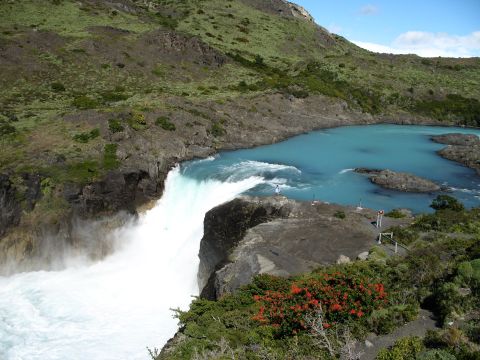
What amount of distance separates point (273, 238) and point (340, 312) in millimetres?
12115

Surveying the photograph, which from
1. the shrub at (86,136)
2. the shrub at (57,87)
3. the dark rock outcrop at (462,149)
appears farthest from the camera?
the shrub at (57,87)

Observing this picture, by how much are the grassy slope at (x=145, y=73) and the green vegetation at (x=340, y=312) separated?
24.6 metres

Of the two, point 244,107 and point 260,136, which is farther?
point 244,107

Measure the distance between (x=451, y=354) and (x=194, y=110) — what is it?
50.7 m

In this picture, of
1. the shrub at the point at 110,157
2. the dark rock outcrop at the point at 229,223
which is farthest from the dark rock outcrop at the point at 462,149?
the shrub at the point at 110,157

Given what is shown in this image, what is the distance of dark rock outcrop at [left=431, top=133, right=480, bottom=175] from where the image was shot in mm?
53769

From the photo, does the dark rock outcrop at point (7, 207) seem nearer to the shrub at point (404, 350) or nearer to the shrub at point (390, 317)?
the shrub at point (390, 317)

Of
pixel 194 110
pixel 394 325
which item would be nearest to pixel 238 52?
pixel 194 110

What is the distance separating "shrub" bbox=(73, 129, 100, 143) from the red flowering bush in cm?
3297

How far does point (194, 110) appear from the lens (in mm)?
60344

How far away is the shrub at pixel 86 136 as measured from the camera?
45.5 m

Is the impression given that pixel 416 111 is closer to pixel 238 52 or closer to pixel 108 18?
pixel 238 52

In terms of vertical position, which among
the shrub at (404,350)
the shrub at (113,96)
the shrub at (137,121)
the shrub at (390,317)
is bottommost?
the shrub at (390,317)

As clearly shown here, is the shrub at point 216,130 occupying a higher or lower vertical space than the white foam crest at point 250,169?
higher
